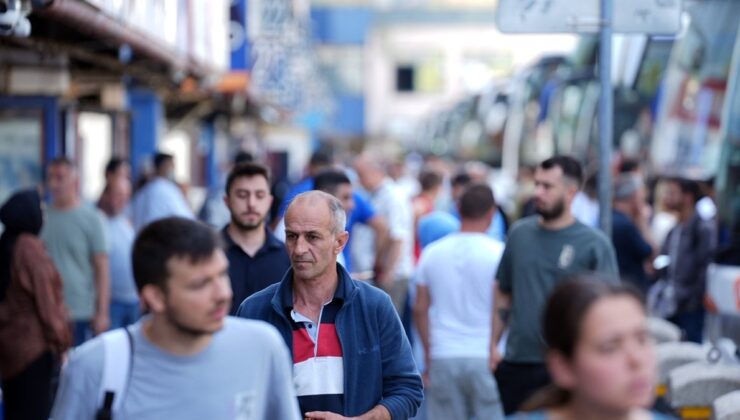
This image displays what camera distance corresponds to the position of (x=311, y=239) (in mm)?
5492

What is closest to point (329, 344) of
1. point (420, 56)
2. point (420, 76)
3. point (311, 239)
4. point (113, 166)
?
point (311, 239)

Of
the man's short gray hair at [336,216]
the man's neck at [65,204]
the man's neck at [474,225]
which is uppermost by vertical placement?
the man's short gray hair at [336,216]

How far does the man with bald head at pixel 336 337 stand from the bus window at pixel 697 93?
21.7ft

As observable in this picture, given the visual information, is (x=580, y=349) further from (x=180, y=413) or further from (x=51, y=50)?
(x=51, y=50)

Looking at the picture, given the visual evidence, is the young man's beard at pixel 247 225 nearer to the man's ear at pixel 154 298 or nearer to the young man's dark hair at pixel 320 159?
the man's ear at pixel 154 298

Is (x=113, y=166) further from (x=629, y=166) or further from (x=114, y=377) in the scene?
(x=114, y=377)

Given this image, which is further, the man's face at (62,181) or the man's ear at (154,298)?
the man's face at (62,181)

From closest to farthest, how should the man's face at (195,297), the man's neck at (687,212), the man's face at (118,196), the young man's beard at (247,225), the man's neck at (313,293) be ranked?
the man's face at (195,297)
the man's neck at (313,293)
the young man's beard at (247,225)
the man's neck at (687,212)
the man's face at (118,196)

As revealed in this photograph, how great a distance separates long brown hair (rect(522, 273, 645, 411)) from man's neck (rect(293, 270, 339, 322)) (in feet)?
6.33

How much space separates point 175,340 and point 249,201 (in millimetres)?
3753

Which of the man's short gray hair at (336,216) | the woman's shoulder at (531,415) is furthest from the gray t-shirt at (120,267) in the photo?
the woman's shoulder at (531,415)

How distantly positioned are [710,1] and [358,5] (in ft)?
238

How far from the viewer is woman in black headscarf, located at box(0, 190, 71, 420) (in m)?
8.58

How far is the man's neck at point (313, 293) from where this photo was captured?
540 centimetres
